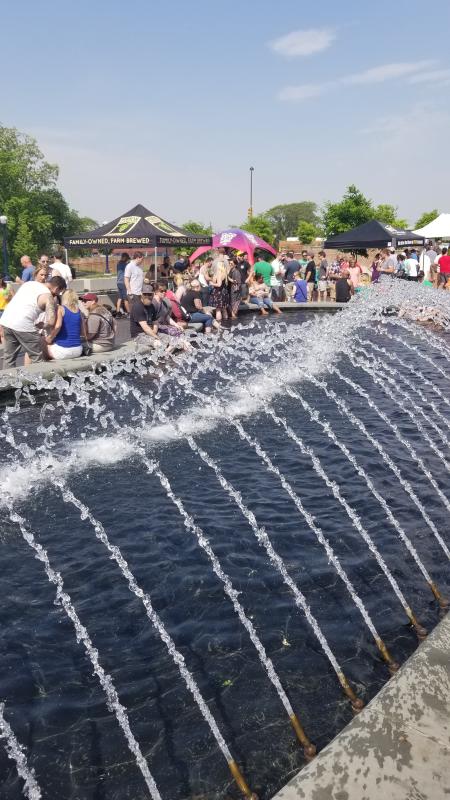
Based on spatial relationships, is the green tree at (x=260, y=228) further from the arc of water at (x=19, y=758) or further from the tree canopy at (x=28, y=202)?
the arc of water at (x=19, y=758)

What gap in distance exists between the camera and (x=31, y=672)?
4.05m

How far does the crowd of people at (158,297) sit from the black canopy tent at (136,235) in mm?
684

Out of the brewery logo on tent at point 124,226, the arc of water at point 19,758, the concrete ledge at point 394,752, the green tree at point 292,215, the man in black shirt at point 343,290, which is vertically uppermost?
the green tree at point 292,215

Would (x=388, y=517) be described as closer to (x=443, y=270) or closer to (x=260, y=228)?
(x=443, y=270)

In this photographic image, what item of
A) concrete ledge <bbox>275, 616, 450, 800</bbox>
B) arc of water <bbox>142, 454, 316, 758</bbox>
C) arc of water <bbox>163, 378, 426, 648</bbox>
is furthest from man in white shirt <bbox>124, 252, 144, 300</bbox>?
concrete ledge <bbox>275, 616, 450, 800</bbox>

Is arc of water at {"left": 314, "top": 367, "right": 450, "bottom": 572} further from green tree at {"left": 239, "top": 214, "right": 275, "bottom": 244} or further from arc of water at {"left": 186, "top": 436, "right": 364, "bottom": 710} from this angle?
green tree at {"left": 239, "top": 214, "right": 275, "bottom": 244}

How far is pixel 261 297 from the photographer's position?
2047cm

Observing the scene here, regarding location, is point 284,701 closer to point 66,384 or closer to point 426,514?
point 426,514

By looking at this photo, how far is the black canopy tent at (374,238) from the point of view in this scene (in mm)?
24891

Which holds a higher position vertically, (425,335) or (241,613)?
(425,335)

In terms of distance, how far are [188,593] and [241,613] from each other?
0.48 metres

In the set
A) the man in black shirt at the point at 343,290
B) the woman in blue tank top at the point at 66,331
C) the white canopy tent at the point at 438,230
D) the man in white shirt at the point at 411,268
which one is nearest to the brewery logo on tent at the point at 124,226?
the man in black shirt at the point at 343,290

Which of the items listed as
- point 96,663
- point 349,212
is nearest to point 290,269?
point 96,663

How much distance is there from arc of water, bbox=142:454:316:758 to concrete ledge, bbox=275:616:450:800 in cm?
71
